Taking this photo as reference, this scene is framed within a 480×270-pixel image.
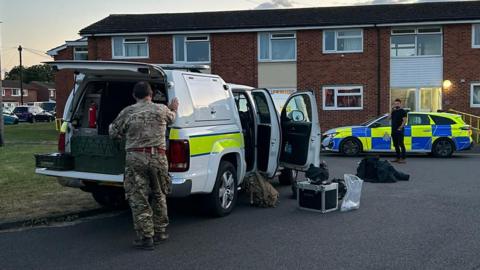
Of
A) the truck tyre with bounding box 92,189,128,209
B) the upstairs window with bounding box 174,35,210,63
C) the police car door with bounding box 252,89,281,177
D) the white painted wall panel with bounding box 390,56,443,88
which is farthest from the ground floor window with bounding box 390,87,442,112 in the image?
the truck tyre with bounding box 92,189,128,209

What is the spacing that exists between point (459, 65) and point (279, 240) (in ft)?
63.9

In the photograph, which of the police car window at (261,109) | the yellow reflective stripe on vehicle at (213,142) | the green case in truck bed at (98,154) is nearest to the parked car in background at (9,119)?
the police car window at (261,109)

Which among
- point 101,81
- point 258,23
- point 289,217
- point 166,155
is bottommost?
point 289,217

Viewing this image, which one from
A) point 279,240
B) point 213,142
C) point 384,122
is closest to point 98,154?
point 213,142

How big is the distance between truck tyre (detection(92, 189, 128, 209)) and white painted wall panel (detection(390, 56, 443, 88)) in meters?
17.8

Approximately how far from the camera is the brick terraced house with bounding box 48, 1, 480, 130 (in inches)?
888

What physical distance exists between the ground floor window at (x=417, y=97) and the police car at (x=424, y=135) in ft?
24.0

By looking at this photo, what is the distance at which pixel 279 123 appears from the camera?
810 cm

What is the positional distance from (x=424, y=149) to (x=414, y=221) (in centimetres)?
955

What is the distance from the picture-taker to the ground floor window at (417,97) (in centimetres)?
2306

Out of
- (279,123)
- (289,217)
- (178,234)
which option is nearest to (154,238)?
(178,234)

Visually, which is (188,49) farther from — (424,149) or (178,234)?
(178,234)

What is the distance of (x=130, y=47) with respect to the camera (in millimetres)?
24906

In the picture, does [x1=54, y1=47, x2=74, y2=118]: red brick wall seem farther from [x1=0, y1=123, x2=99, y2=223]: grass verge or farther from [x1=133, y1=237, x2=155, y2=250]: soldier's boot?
[x1=133, y1=237, x2=155, y2=250]: soldier's boot
